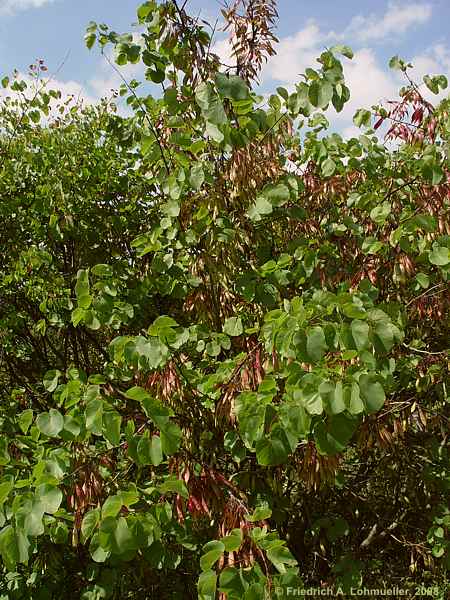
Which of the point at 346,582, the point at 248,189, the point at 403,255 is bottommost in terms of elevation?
the point at 346,582

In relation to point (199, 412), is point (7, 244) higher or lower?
higher

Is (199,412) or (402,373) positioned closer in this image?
(199,412)

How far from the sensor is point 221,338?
2.39 m

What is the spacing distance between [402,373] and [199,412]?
870 millimetres

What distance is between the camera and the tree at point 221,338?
163 cm

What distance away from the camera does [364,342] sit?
155 cm

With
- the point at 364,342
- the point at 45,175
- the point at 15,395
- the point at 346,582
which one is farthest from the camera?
the point at 45,175

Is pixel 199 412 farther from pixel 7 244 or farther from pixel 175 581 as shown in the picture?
pixel 7 244

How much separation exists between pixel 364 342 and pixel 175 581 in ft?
6.16

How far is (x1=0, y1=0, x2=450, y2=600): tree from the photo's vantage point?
1627 millimetres

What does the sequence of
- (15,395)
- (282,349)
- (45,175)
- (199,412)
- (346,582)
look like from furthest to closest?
(45,175)
(15,395)
(346,582)
(199,412)
(282,349)

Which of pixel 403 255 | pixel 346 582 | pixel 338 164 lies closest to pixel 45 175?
pixel 338 164

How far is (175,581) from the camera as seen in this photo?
9.34 feet

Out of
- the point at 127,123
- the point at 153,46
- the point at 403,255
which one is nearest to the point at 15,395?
the point at 127,123
